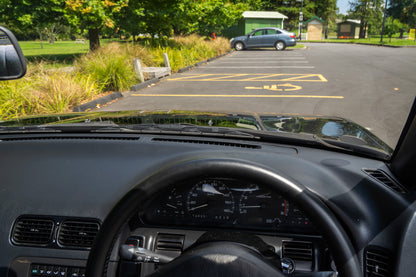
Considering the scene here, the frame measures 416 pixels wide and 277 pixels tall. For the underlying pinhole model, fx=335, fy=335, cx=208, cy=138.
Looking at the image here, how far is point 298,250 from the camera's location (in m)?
1.81

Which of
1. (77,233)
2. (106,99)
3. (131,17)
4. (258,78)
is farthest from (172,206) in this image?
(131,17)

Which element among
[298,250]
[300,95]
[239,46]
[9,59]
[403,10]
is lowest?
[300,95]

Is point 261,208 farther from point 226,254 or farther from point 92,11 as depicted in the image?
A: point 92,11

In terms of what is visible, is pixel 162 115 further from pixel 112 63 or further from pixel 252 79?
pixel 252 79

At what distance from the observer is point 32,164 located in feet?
7.18

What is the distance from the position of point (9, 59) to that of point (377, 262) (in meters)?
2.22

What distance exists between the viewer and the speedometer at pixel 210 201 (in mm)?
1870

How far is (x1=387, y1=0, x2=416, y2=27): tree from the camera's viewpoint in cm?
234

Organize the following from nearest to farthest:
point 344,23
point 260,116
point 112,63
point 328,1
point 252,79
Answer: point 260,116 < point 112,63 < point 252,79 < point 328,1 < point 344,23

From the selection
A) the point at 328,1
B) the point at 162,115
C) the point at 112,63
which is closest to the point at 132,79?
the point at 112,63

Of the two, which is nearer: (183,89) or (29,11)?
(183,89)

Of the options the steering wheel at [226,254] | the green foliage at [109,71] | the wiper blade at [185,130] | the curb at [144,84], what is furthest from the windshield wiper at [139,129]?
the curb at [144,84]

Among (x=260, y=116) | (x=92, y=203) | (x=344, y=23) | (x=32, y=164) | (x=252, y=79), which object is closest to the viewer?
(x=92, y=203)

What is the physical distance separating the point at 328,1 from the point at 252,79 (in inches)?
2405
